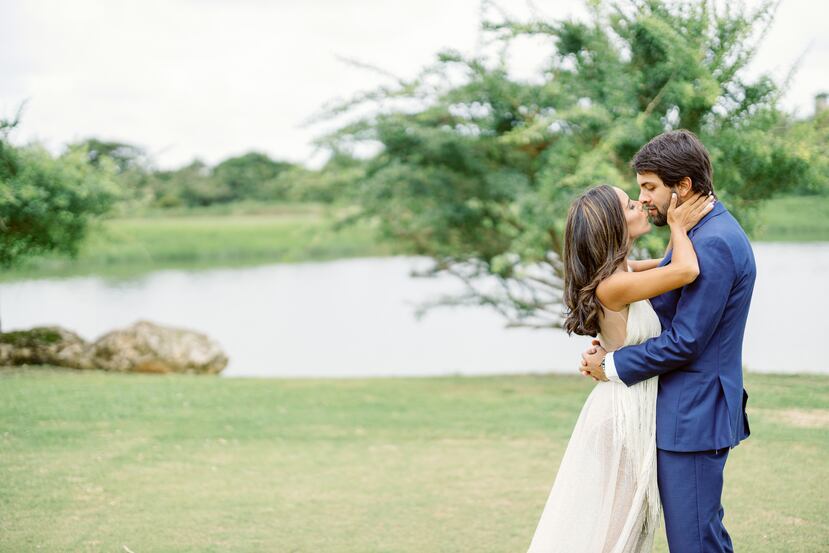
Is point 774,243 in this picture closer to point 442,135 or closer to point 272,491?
point 442,135

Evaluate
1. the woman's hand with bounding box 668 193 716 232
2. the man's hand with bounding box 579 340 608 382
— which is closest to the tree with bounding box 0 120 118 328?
the man's hand with bounding box 579 340 608 382

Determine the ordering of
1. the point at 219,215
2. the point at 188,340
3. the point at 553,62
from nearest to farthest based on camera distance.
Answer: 1. the point at 553,62
2. the point at 188,340
3. the point at 219,215

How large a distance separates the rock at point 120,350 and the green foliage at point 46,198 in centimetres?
134

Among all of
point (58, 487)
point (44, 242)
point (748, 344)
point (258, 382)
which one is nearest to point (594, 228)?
point (58, 487)

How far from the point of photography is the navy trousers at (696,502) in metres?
3.03

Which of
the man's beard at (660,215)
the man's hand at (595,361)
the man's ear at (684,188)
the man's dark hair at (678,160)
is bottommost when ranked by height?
Answer: the man's hand at (595,361)

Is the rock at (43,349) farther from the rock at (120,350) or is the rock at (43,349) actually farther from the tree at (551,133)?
the tree at (551,133)

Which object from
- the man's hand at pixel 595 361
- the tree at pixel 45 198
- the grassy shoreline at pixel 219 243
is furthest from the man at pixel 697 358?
the grassy shoreline at pixel 219 243

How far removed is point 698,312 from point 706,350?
0.18 meters

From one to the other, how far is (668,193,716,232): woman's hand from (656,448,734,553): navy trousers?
87 cm

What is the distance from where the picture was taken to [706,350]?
3020 mm

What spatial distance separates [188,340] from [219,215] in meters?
45.6

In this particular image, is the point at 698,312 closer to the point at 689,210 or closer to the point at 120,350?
the point at 689,210

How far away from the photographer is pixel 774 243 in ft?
97.2
